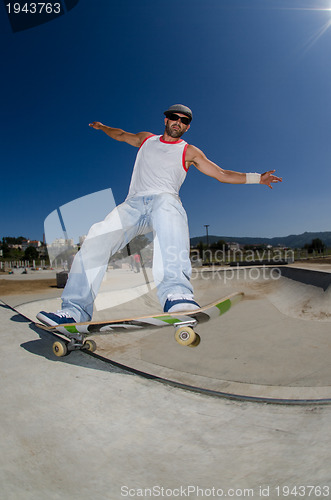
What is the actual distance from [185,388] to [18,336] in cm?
229

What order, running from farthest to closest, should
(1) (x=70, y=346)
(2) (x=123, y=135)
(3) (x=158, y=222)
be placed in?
(2) (x=123, y=135), (1) (x=70, y=346), (3) (x=158, y=222)

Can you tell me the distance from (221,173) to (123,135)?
51.5 inches

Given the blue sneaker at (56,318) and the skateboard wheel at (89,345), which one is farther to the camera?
the skateboard wheel at (89,345)

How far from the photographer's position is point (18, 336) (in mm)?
3354

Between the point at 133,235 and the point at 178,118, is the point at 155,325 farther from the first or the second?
the point at 178,118

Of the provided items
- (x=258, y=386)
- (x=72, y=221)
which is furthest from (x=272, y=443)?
(x=72, y=221)

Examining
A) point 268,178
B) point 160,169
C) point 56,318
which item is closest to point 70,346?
point 56,318

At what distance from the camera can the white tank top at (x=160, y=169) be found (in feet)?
8.64

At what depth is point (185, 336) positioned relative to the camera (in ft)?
6.88

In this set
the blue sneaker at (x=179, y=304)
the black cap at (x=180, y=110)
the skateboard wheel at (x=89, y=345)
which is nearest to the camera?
the blue sneaker at (x=179, y=304)

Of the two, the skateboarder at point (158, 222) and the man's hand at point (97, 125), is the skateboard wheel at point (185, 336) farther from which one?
the man's hand at point (97, 125)

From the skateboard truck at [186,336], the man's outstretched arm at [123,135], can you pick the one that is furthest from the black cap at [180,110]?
the skateboard truck at [186,336]

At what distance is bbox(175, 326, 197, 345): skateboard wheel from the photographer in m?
2.08

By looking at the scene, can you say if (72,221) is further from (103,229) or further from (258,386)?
(258,386)
